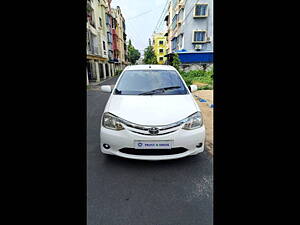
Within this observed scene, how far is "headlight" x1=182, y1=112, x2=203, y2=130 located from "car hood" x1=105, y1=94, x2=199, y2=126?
6cm

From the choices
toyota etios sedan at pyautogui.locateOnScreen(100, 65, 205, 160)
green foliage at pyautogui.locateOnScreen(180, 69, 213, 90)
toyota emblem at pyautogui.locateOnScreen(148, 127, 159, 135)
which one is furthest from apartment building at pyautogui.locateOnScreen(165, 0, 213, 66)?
toyota emblem at pyautogui.locateOnScreen(148, 127, 159, 135)

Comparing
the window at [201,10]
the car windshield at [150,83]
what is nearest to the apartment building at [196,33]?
the window at [201,10]

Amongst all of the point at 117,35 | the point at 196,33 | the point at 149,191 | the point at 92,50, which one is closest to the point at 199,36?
the point at 196,33

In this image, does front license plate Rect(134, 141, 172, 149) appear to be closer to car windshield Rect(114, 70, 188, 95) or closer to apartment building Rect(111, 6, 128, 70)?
car windshield Rect(114, 70, 188, 95)

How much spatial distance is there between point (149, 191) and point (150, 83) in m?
1.96

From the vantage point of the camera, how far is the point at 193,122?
2240 millimetres

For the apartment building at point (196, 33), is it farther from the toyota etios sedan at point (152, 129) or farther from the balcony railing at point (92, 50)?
the toyota etios sedan at point (152, 129)

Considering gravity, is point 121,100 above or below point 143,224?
above

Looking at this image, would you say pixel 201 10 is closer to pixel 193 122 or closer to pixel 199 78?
pixel 199 78
